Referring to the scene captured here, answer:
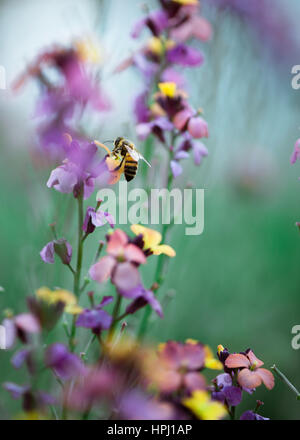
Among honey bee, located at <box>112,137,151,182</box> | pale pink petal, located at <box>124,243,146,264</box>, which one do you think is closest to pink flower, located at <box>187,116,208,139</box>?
honey bee, located at <box>112,137,151,182</box>

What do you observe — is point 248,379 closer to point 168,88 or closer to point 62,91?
point 168,88

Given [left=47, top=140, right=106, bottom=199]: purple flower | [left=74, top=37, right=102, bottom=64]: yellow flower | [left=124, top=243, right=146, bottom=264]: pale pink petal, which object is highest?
[left=74, top=37, right=102, bottom=64]: yellow flower

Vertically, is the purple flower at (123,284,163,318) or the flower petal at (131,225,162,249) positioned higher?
the flower petal at (131,225,162,249)

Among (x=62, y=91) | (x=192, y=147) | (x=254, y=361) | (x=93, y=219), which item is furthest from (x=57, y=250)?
(x=62, y=91)

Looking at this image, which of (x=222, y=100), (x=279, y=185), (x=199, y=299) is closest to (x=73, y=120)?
(x=222, y=100)

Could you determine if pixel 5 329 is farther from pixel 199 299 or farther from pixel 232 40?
pixel 199 299

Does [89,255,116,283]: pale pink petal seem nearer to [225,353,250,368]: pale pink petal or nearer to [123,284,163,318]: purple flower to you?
[123,284,163,318]: purple flower
